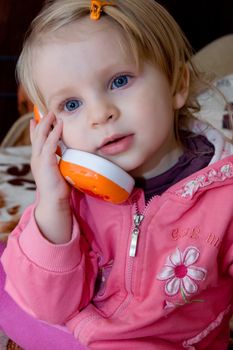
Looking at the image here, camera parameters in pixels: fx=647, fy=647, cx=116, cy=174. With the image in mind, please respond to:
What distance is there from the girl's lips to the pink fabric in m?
0.33

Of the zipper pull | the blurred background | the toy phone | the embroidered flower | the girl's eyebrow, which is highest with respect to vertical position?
the girl's eyebrow

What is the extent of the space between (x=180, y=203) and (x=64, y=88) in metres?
0.25

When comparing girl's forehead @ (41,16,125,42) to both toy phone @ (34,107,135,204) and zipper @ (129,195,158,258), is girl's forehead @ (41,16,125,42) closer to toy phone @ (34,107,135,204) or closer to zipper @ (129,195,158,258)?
toy phone @ (34,107,135,204)

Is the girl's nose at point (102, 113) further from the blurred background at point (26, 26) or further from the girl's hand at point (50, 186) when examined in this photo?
the blurred background at point (26, 26)

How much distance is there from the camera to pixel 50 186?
99 centimetres

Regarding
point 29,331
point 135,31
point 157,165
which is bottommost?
point 29,331

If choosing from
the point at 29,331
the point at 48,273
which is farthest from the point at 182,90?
the point at 29,331

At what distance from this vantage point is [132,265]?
3.34ft

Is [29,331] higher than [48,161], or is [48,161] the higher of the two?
[48,161]

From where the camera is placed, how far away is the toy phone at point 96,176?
3.06 feet

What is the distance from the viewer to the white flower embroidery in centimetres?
101

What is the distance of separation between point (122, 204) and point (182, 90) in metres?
0.21

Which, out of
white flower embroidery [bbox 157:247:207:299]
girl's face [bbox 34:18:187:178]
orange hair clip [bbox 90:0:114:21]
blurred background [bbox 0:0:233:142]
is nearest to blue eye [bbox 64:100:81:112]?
girl's face [bbox 34:18:187:178]

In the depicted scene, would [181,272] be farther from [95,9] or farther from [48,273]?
[95,9]
